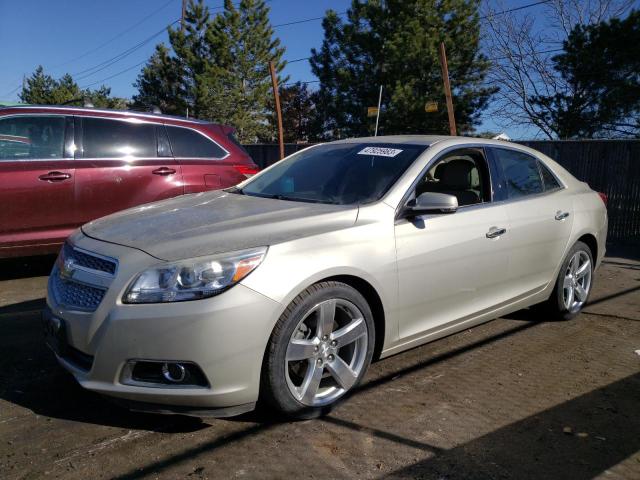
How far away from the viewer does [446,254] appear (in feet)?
12.2

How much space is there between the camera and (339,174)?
4066 mm

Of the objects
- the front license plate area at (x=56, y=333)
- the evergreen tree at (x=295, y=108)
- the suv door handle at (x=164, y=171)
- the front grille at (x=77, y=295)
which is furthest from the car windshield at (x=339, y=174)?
the evergreen tree at (x=295, y=108)

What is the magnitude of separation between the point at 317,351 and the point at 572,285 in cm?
299

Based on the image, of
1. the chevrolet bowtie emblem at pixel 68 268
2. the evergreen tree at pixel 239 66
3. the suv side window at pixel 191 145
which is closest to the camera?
the chevrolet bowtie emblem at pixel 68 268

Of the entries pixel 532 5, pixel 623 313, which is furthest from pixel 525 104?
pixel 623 313

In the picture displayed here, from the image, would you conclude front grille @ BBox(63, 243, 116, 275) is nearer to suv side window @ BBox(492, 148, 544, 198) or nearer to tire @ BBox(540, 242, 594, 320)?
suv side window @ BBox(492, 148, 544, 198)

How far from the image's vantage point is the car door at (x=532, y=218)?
4.32 metres

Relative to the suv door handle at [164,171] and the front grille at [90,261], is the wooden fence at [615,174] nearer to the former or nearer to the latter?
the suv door handle at [164,171]

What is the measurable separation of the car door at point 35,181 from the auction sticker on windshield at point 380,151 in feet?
10.5

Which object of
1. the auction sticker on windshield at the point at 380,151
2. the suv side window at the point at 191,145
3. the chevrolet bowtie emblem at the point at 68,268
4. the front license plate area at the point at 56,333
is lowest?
the front license plate area at the point at 56,333

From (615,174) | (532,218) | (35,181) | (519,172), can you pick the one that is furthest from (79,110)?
(615,174)

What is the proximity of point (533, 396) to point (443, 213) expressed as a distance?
125cm

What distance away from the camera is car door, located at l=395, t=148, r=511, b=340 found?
353cm

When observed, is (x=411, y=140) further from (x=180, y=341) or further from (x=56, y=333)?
(x=56, y=333)
